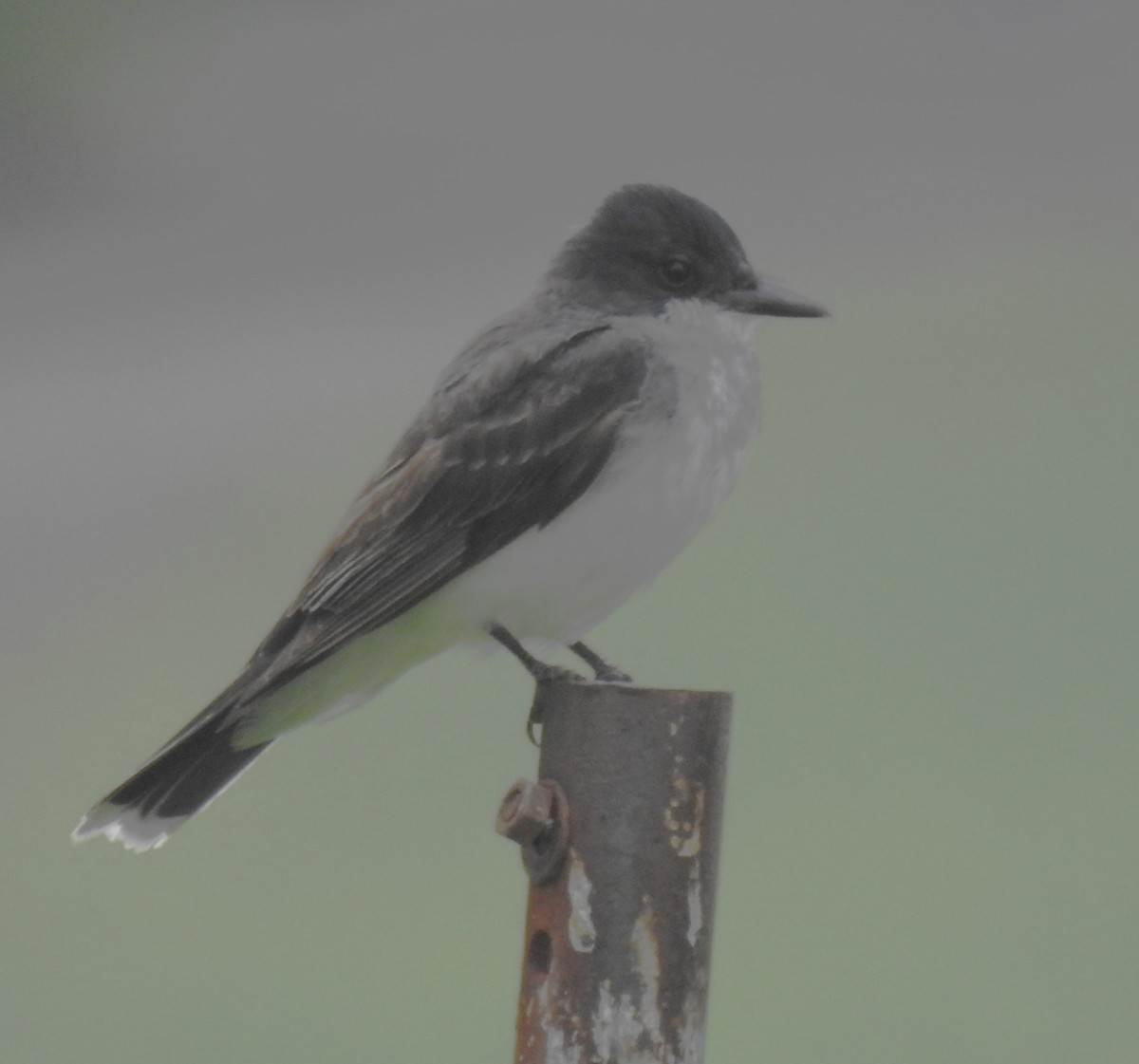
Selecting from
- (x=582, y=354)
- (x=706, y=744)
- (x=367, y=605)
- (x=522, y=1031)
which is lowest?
(x=522, y=1031)

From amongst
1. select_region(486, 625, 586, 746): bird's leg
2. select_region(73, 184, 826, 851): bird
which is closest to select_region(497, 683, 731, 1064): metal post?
select_region(486, 625, 586, 746): bird's leg

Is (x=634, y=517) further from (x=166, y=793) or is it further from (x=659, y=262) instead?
(x=166, y=793)

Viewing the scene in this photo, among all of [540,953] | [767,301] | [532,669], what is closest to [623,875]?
[540,953]

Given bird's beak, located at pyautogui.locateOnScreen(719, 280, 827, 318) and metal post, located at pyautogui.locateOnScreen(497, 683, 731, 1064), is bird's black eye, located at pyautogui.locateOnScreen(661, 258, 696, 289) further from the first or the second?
metal post, located at pyautogui.locateOnScreen(497, 683, 731, 1064)

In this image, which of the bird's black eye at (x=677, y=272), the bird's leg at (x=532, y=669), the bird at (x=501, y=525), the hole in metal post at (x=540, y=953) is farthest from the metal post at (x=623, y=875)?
the bird's black eye at (x=677, y=272)

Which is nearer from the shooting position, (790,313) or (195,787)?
(195,787)

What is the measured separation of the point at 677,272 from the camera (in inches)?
179

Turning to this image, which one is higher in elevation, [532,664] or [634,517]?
[634,517]

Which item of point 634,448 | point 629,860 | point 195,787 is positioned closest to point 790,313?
point 634,448

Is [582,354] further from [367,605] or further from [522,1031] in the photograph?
[522,1031]

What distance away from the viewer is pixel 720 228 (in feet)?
14.9

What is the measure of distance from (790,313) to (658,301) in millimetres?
308

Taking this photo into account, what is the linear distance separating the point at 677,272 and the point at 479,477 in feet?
2.58

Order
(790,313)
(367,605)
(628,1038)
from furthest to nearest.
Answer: (790,313)
(367,605)
(628,1038)
